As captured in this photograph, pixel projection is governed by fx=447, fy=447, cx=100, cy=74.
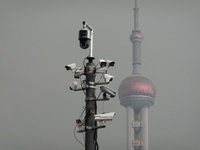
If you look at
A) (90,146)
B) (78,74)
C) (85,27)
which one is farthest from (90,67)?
(90,146)

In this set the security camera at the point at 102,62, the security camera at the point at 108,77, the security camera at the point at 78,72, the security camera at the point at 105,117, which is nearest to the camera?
the security camera at the point at 105,117

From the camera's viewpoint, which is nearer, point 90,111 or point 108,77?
point 108,77

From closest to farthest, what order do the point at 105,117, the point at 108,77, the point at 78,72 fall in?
the point at 105,117, the point at 108,77, the point at 78,72

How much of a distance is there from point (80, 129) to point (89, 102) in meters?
1.47

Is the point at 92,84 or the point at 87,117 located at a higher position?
the point at 92,84

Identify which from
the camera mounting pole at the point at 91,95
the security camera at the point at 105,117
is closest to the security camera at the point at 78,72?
the camera mounting pole at the point at 91,95

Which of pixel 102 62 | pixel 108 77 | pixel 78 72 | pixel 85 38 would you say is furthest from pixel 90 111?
pixel 85 38

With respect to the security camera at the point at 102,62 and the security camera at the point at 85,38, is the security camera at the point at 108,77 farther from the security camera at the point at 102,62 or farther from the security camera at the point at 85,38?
the security camera at the point at 85,38

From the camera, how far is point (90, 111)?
23000mm

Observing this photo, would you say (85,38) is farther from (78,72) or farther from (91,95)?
(91,95)

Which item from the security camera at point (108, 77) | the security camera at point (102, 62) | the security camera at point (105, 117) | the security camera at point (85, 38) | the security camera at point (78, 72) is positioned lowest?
the security camera at point (105, 117)

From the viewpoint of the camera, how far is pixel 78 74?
23984mm

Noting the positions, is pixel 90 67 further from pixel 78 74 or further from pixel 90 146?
pixel 90 146

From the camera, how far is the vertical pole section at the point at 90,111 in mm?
22891
